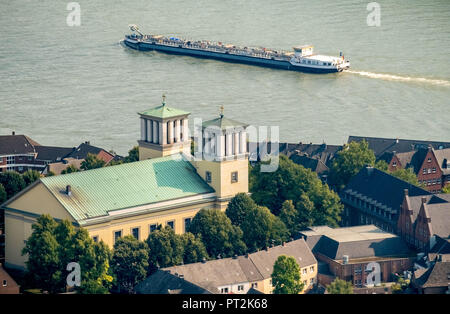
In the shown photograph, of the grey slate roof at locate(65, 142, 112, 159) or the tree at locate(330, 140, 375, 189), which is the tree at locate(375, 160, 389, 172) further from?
the grey slate roof at locate(65, 142, 112, 159)

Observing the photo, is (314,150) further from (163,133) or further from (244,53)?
(244,53)

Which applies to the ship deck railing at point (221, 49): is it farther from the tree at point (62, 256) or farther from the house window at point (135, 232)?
the tree at point (62, 256)

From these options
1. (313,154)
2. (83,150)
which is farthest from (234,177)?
(83,150)

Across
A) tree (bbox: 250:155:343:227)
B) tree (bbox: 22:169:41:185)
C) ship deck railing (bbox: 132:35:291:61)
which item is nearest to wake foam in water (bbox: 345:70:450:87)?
ship deck railing (bbox: 132:35:291:61)

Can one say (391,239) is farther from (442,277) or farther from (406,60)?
(406,60)

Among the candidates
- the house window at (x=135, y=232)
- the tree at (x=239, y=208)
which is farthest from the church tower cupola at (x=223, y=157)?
the house window at (x=135, y=232)
